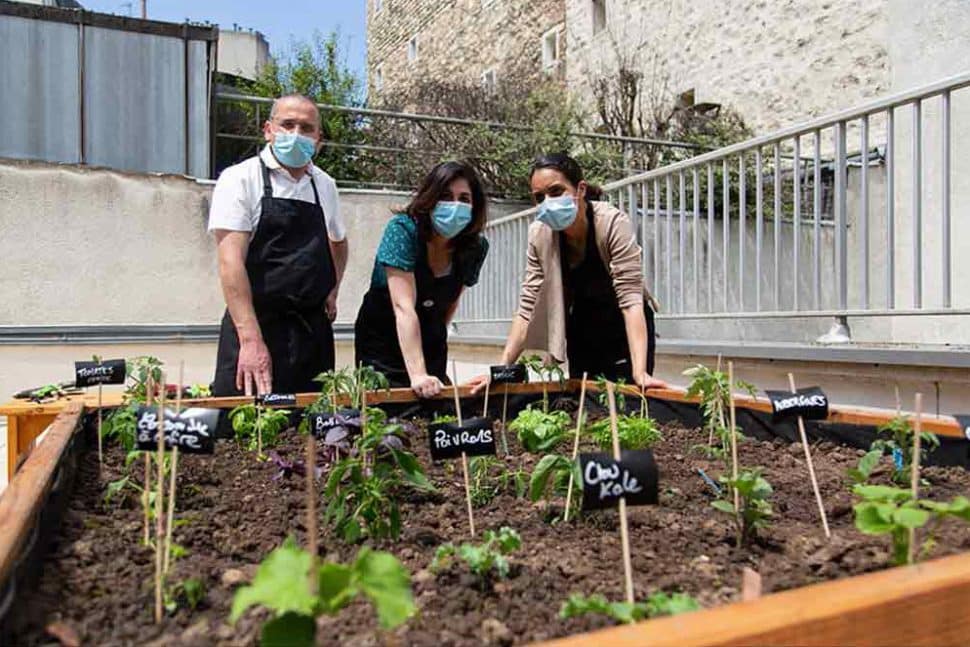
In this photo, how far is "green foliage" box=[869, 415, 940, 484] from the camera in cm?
170

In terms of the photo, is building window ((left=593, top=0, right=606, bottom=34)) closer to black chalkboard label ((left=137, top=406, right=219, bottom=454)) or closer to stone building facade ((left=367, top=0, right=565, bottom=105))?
stone building facade ((left=367, top=0, right=565, bottom=105))

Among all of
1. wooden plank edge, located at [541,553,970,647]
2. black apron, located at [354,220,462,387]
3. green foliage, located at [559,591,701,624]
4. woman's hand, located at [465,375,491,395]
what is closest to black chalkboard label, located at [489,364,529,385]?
woman's hand, located at [465,375,491,395]

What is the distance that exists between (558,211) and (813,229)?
1.68m

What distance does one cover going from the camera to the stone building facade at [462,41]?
40.1 feet

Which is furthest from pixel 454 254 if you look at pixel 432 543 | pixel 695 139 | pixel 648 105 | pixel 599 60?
pixel 599 60

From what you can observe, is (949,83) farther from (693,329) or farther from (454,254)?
(693,329)

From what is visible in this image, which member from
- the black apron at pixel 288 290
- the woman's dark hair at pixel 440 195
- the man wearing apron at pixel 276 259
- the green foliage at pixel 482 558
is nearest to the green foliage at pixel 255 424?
the man wearing apron at pixel 276 259

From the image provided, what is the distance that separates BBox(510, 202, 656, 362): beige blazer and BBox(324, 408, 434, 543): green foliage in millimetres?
1188

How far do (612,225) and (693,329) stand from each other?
7.50 feet

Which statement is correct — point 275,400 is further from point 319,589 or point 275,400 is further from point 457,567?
point 319,589

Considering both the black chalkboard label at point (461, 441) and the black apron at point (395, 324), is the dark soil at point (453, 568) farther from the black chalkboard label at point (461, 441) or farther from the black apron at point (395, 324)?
the black apron at point (395, 324)

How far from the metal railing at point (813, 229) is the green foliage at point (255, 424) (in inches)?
85.6

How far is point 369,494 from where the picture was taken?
4.46ft

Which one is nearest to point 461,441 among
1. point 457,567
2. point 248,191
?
point 457,567
